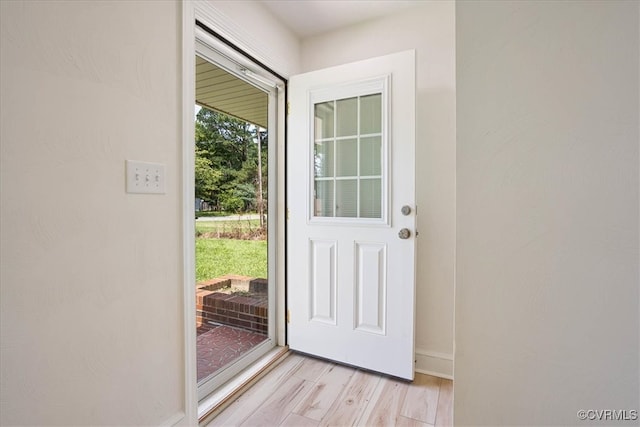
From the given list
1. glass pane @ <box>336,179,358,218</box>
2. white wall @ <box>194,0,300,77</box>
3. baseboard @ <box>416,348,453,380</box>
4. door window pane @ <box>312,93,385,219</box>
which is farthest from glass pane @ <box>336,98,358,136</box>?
baseboard @ <box>416,348,453,380</box>

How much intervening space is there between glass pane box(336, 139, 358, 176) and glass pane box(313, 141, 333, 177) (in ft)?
0.16

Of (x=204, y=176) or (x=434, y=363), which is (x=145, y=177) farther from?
(x=434, y=363)

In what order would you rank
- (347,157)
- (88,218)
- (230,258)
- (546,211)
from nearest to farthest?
(546,211) < (88,218) < (347,157) < (230,258)

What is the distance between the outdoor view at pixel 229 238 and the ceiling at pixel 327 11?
0.73 metres

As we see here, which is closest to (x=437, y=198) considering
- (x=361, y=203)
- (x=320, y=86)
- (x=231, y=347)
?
(x=361, y=203)

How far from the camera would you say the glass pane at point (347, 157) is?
1932mm

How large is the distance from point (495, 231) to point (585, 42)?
40cm

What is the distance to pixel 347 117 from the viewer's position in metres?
1.94

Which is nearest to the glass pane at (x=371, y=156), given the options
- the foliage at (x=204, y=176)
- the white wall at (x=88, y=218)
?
the foliage at (x=204, y=176)

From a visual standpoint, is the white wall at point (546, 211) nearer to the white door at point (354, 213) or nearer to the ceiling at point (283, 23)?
the white door at point (354, 213)

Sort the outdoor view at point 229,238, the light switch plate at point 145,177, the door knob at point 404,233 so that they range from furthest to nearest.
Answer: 1. the outdoor view at point 229,238
2. the door knob at point 404,233
3. the light switch plate at point 145,177

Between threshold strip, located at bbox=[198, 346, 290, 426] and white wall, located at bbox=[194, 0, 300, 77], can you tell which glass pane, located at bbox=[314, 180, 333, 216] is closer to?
white wall, located at bbox=[194, 0, 300, 77]

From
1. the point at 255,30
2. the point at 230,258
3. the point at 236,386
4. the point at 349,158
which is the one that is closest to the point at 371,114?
the point at 349,158

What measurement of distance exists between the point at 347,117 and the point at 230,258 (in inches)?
48.8
